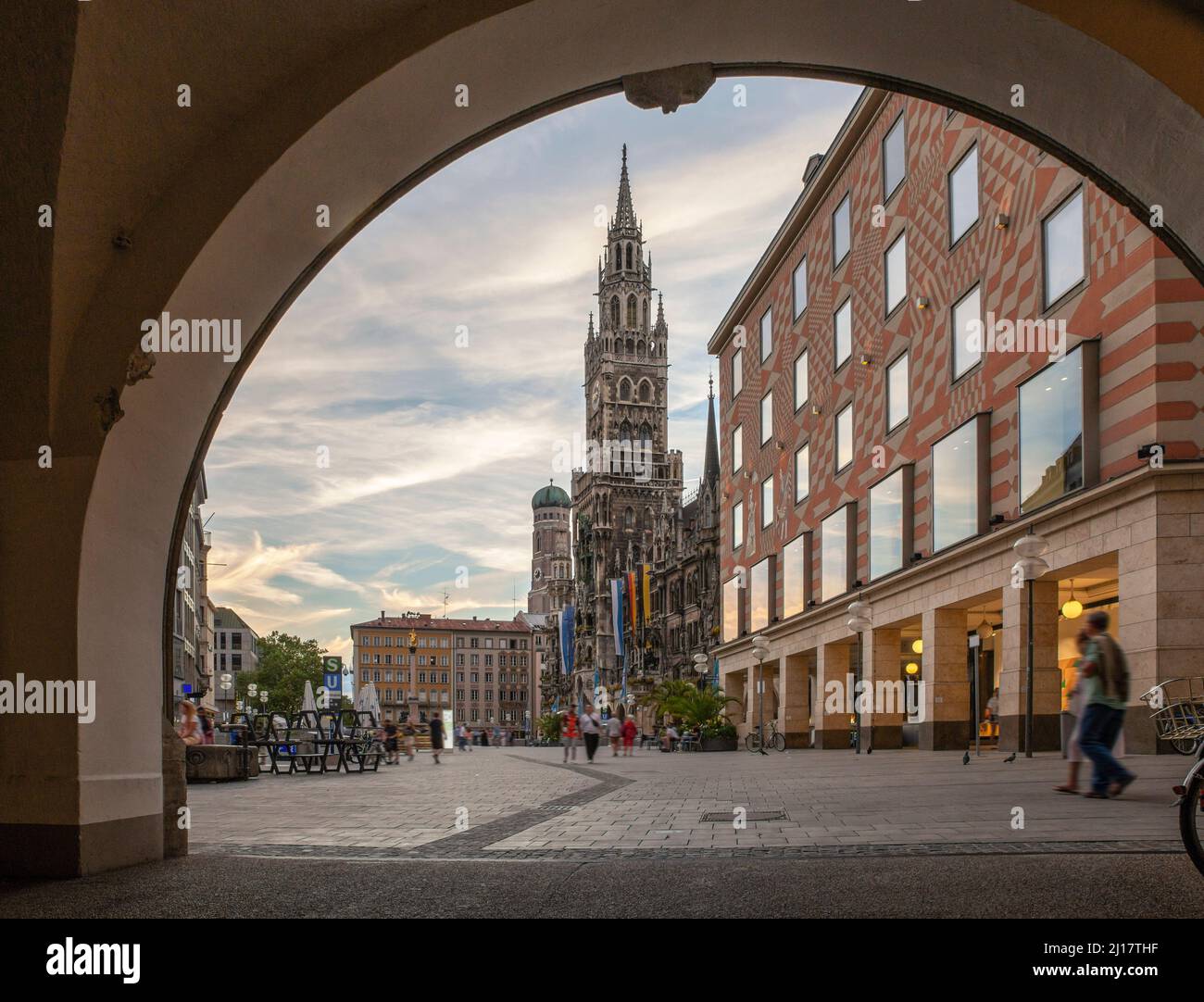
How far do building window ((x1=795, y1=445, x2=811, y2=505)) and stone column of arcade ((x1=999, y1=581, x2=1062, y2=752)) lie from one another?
16143 mm

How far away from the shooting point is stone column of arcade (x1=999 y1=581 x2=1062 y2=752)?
23.9 m

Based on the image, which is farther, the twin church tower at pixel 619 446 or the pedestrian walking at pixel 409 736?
the twin church tower at pixel 619 446

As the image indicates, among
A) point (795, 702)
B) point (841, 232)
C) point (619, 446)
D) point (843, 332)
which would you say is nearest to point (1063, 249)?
point (843, 332)

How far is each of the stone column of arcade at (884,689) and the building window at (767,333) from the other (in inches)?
615

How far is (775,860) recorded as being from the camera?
7668mm

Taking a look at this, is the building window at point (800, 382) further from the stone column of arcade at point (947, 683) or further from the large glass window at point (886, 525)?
the stone column of arcade at point (947, 683)

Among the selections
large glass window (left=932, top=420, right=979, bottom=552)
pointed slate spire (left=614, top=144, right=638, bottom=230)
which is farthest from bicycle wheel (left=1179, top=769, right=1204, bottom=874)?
pointed slate spire (left=614, top=144, right=638, bottom=230)

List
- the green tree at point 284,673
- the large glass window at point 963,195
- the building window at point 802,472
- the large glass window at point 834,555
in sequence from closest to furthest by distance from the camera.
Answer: the large glass window at point 963,195 → the large glass window at point 834,555 → the building window at point 802,472 → the green tree at point 284,673

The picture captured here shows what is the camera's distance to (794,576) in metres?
42.0

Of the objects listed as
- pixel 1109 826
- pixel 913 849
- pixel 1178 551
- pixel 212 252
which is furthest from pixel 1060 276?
pixel 212 252

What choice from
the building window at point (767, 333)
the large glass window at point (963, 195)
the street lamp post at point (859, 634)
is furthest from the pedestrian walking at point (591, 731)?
the building window at point (767, 333)

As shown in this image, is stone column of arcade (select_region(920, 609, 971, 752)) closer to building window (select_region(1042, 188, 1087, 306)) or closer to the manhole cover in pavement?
building window (select_region(1042, 188, 1087, 306))

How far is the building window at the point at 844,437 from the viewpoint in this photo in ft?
119

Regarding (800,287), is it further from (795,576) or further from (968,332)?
(968,332)
